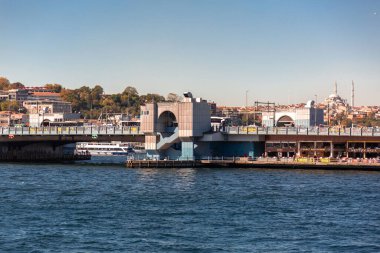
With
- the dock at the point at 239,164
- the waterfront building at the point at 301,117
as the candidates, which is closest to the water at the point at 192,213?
the dock at the point at 239,164

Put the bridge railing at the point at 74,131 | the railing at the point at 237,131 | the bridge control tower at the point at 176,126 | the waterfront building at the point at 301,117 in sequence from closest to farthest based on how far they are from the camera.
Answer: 1. the railing at the point at 237,131
2. the bridge control tower at the point at 176,126
3. the bridge railing at the point at 74,131
4. the waterfront building at the point at 301,117

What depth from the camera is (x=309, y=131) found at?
4734 inches

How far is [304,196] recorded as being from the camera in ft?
260

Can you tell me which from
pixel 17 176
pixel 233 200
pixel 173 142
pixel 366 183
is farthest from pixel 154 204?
pixel 173 142

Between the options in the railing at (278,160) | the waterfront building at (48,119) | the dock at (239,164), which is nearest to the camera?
the railing at (278,160)

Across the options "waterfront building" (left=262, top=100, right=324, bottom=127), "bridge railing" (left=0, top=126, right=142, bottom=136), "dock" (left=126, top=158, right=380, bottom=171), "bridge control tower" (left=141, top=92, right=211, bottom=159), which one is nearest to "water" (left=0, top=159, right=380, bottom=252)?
"dock" (left=126, top=158, right=380, bottom=171)

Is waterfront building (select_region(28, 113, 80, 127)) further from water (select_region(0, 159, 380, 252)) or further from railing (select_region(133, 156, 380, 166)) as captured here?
water (select_region(0, 159, 380, 252))

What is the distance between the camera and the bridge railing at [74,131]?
131750mm

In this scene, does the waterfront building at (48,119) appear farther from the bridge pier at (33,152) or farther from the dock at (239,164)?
the dock at (239,164)

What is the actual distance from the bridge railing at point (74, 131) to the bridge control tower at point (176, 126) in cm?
419

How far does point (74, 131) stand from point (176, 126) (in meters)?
20.4

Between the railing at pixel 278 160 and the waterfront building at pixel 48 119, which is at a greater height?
the waterfront building at pixel 48 119

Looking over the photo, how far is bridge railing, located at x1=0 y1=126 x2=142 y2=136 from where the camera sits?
131750mm

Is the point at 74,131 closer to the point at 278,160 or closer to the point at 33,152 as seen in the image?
the point at 33,152
